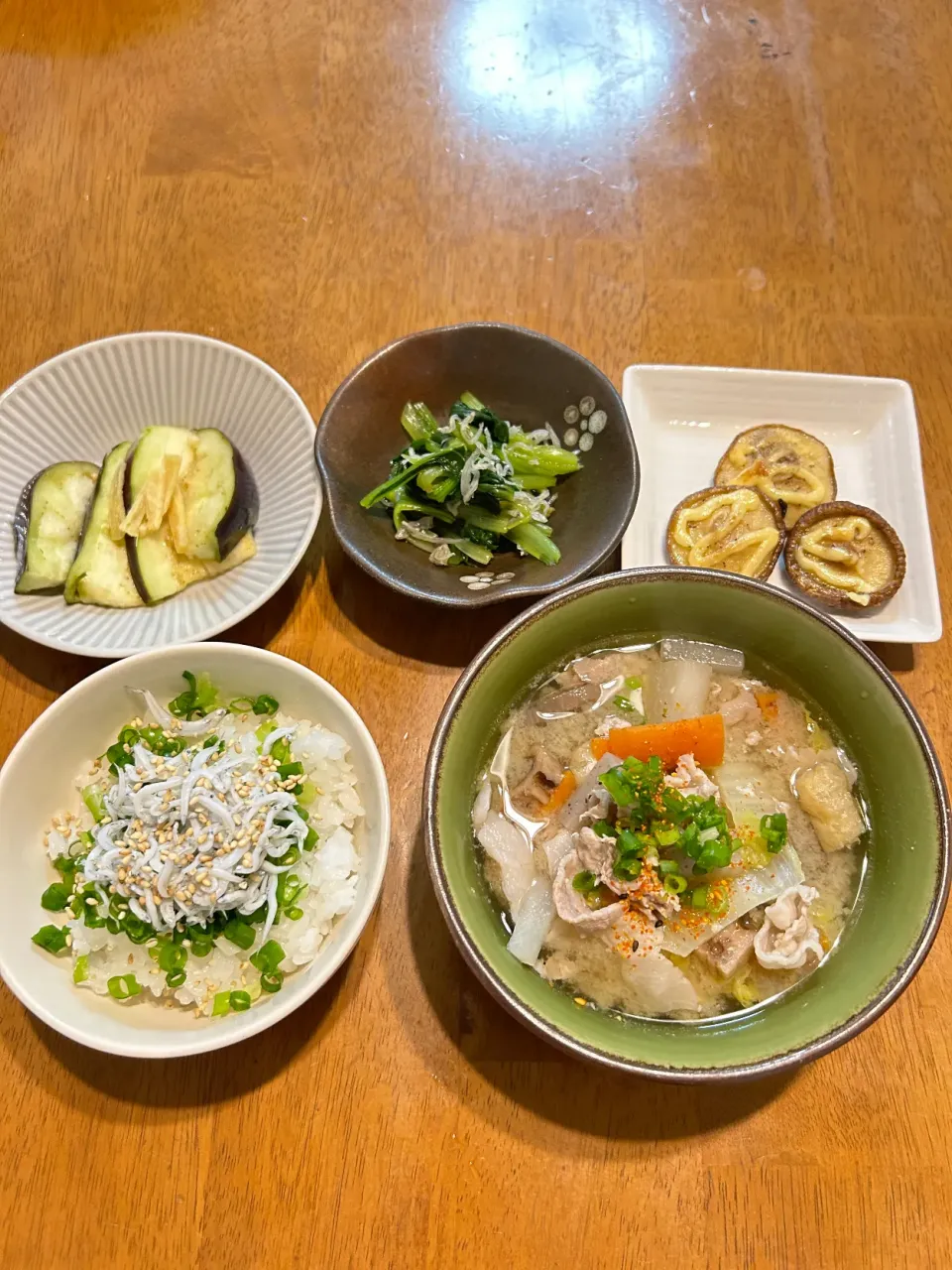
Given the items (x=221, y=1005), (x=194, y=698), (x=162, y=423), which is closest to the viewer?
(x=221, y=1005)

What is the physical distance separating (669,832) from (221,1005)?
0.91m

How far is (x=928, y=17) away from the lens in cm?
275

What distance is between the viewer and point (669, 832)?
1.47 m

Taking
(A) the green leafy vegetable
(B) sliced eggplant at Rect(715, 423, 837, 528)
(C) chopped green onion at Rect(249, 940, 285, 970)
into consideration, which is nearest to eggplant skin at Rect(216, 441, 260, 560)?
(A) the green leafy vegetable

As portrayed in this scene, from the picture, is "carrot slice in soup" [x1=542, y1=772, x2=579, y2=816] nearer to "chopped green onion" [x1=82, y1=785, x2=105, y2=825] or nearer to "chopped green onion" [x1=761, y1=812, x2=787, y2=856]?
"chopped green onion" [x1=761, y1=812, x2=787, y2=856]

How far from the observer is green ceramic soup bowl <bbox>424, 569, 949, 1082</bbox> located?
1.32m

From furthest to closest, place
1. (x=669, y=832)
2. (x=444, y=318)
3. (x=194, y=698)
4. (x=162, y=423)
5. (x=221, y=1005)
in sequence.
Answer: (x=444, y=318) < (x=162, y=423) < (x=194, y=698) < (x=221, y=1005) < (x=669, y=832)

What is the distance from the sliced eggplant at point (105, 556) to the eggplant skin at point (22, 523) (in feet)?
0.44

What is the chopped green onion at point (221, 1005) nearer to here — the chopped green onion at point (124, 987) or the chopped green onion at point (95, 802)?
the chopped green onion at point (124, 987)

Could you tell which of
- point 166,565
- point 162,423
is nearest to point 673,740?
point 166,565

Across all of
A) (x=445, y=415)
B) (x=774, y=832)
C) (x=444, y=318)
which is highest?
(x=444, y=318)

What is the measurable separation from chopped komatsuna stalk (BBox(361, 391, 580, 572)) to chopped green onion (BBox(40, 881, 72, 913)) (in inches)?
42.3

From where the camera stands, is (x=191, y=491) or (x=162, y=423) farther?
(x=162, y=423)

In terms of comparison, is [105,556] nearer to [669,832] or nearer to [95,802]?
[95,802]
